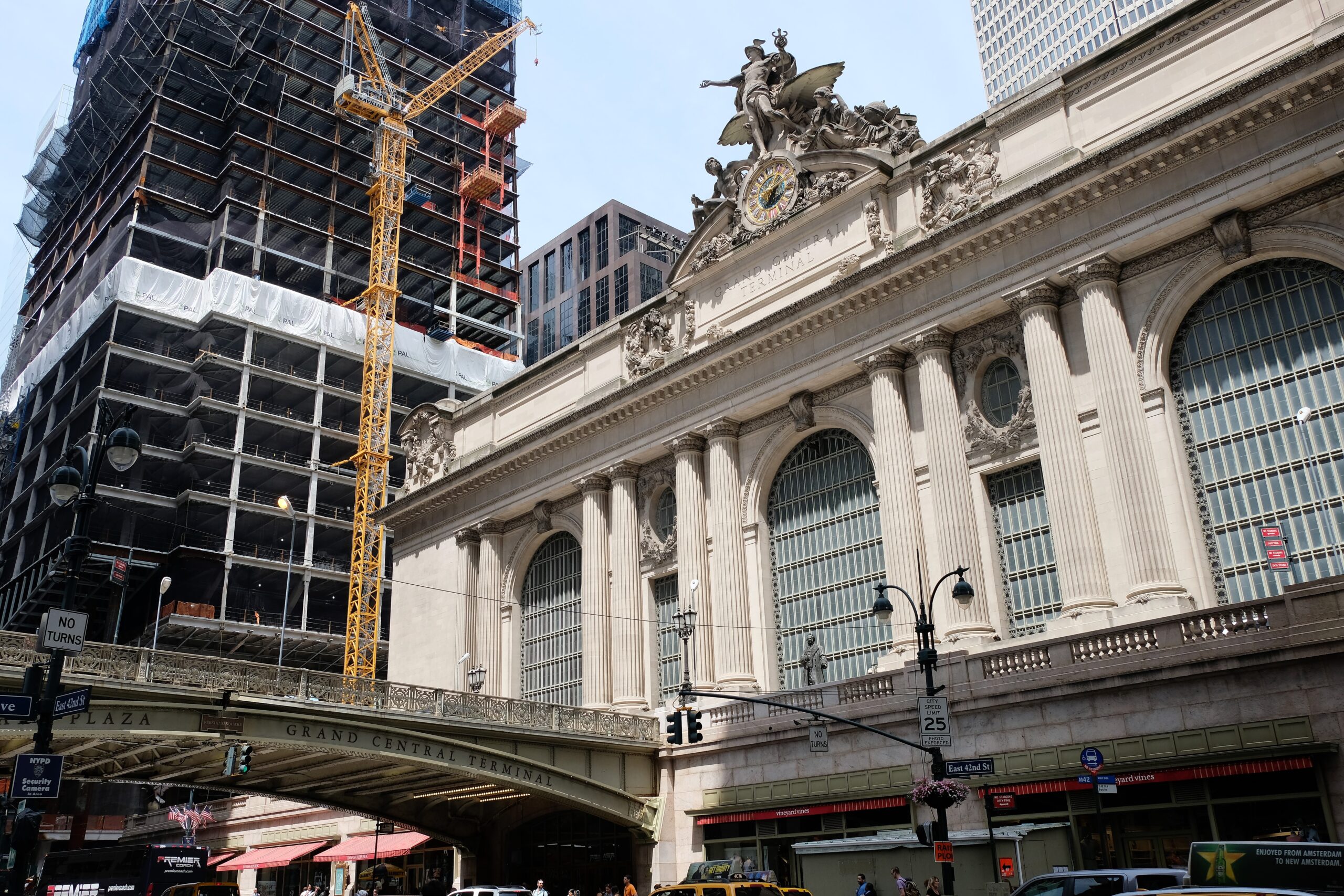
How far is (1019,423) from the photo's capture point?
3288 cm

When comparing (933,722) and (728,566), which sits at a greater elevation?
(728,566)

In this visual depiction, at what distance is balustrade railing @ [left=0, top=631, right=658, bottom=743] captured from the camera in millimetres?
24703

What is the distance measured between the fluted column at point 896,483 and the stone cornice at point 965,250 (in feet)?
5.81

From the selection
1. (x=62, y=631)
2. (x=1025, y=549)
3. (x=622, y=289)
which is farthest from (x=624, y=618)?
(x=622, y=289)

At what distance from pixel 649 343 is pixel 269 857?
28.9 meters

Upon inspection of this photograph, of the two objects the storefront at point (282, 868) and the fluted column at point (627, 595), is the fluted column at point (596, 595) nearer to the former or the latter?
the fluted column at point (627, 595)

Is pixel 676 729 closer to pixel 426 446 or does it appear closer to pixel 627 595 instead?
pixel 627 595

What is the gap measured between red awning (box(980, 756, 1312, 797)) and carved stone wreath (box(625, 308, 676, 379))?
72.3 feet

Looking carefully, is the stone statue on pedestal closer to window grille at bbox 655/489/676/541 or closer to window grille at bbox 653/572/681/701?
window grille at bbox 653/572/681/701

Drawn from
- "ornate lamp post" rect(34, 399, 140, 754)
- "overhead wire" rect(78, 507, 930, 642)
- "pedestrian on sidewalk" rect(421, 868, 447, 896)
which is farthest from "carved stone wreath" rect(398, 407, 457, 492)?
"pedestrian on sidewalk" rect(421, 868, 447, 896)

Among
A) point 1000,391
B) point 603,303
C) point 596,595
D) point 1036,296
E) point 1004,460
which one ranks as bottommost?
point 596,595

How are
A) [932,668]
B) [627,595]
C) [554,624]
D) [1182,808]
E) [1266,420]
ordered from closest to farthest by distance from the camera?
[932,668] < [1182,808] < [1266,420] < [627,595] < [554,624]

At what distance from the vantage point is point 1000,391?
113 ft

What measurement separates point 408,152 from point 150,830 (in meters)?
61.5
